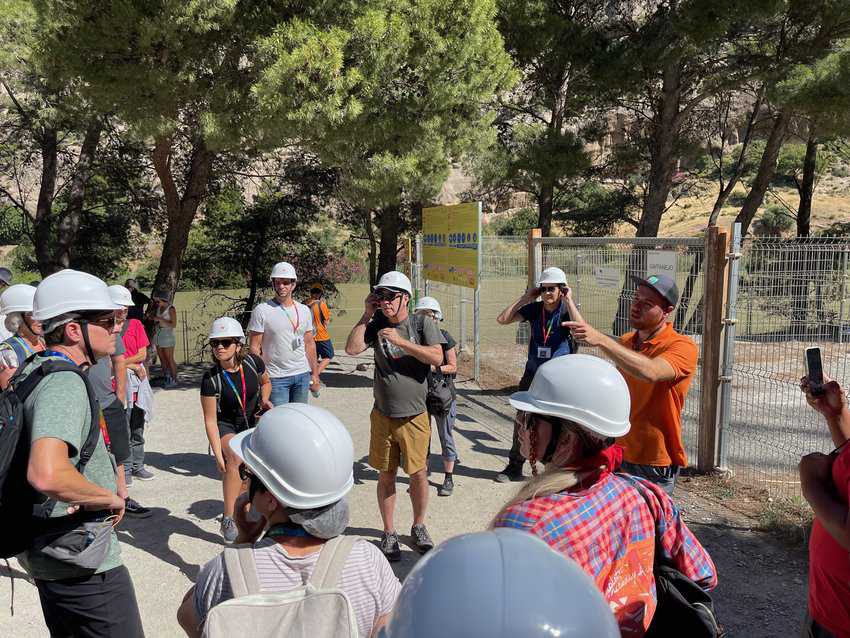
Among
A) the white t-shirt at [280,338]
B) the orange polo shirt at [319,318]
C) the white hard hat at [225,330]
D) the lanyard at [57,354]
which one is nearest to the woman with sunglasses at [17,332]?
the white hard hat at [225,330]

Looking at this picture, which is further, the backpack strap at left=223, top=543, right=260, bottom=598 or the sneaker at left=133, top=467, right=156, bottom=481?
the sneaker at left=133, top=467, right=156, bottom=481

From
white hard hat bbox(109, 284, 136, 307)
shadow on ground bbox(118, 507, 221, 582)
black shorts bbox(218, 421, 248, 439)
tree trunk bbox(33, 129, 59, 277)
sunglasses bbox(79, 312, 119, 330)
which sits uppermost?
tree trunk bbox(33, 129, 59, 277)

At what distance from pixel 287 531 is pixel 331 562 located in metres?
0.15

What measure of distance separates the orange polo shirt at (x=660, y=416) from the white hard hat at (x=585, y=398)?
5.35ft

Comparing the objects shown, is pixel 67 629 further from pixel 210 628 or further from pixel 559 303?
pixel 559 303

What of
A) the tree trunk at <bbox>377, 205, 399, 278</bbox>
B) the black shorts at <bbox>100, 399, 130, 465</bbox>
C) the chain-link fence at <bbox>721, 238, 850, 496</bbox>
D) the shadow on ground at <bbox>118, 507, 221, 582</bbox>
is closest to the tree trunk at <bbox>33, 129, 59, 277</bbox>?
the tree trunk at <bbox>377, 205, 399, 278</bbox>

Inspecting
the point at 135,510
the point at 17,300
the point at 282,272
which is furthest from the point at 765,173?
the point at 17,300

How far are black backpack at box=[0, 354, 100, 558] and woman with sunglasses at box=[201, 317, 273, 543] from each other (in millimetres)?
2197

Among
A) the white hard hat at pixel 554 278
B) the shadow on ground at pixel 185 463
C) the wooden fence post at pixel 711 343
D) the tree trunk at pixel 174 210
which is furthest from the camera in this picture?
the tree trunk at pixel 174 210

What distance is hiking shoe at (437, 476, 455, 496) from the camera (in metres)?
5.59

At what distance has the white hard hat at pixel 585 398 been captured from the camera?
5.85ft

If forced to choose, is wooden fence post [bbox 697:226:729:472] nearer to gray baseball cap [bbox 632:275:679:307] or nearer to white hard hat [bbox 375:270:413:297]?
gray baseball cap [bbox 632:275:679:307]

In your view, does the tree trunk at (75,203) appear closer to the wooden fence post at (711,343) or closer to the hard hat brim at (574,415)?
the wooden fence post at (711,343)

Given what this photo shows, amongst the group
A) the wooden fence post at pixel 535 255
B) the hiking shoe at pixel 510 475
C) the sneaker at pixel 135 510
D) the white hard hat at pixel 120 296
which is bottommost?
the sneaker at pixel 135 510
